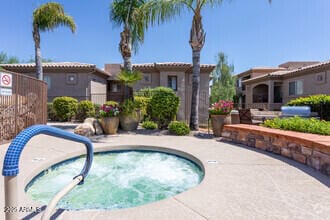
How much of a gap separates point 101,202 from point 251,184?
2.64 metres

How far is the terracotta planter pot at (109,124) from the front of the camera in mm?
8617

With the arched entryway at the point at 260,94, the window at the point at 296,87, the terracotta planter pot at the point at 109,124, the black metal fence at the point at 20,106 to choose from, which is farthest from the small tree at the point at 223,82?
the black metal fence at the point at 20,106

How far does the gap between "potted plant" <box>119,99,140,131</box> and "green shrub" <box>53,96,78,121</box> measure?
6319 mm

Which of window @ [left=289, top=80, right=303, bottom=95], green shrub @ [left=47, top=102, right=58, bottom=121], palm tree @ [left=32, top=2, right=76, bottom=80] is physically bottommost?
green shrub @ [left=47, top=102, right=58, bottom=121]

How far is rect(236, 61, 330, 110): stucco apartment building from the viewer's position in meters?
16.0

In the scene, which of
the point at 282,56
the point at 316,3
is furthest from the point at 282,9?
the point at 282,56

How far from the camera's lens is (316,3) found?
30.1 feet

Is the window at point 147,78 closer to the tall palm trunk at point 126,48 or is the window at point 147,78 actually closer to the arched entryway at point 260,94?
the tall palm trunk at point 126,48

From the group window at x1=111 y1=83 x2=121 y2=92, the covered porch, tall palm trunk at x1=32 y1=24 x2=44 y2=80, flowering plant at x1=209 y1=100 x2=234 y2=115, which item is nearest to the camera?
flowering plant at x1=209 y1=100 x2=234 y2=115

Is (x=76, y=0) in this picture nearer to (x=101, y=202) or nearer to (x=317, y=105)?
(x=101, y=202)

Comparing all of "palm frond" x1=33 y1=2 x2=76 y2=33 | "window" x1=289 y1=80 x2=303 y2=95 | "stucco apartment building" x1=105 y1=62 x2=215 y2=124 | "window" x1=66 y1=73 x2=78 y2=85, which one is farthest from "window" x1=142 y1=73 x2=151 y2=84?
"window" x1=289 y1=80 x2=303 y2=95

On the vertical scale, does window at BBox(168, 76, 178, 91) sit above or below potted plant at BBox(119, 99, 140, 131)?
above

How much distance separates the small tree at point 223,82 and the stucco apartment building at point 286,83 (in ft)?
8.71

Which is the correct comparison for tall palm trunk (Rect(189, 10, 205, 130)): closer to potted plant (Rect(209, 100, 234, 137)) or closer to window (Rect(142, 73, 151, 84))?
potted plant (Rect(209, 100, 234, 137))
